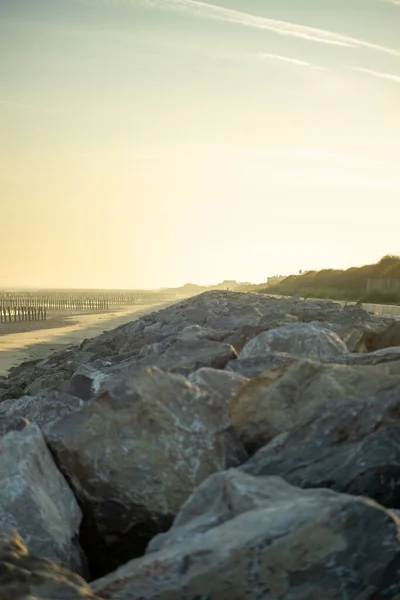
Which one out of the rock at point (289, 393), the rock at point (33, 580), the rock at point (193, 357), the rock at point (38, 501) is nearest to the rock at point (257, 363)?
the rock at point (193, 357)

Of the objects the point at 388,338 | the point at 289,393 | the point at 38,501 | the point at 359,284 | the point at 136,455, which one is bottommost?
the point at 38,501

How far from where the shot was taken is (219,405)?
129 inches

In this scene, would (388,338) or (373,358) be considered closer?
(373,358)

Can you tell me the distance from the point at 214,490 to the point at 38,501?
2.63 feet

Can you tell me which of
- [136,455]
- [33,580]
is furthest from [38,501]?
[33,580]

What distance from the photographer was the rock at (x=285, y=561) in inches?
80.4

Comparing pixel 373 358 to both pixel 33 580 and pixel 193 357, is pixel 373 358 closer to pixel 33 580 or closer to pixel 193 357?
pixel 193 357

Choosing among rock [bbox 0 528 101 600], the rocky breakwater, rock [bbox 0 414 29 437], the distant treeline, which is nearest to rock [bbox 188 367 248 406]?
the rocky breakwater

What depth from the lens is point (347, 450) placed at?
279cm

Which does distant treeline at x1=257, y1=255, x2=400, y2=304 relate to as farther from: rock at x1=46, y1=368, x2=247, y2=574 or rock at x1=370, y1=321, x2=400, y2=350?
rock at x1=46, y1=368, x2=247, y2=574

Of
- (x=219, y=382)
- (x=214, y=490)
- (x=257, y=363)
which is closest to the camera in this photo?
(x=214, y=490)

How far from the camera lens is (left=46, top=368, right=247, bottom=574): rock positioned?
2965 mm

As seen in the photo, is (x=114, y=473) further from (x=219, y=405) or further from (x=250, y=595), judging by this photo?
(x=250, y=595)

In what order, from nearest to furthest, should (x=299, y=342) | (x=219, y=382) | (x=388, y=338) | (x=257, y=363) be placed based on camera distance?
(x=219, y=382), (x=257, y=363), (x=299, y=342), (x=388, y=338)
